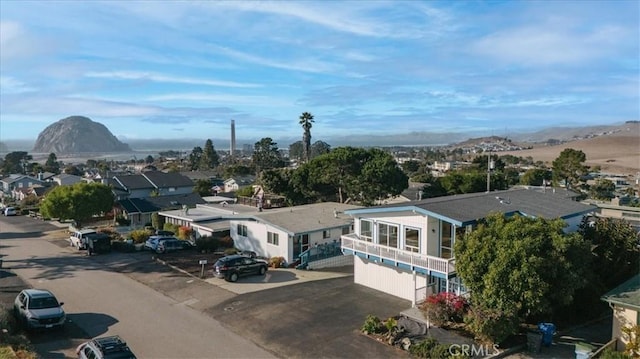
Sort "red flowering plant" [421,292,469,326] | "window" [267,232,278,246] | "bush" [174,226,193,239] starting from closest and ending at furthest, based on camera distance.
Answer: "red flowering plant" [421,292,469,326] → "window" [267,232,278,246] → "bush" [174,226,193,239]

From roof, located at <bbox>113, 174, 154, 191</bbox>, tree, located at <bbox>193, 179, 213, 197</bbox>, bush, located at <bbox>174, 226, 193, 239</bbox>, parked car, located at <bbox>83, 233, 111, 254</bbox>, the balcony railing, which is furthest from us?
tree, located at <bbox>193, 179, 213, 197</bbox>

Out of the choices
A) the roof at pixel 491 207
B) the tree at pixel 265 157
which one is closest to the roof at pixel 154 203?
the roof at pixel 491 207

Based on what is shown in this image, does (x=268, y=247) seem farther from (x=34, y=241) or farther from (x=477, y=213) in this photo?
(x=34, y=241)

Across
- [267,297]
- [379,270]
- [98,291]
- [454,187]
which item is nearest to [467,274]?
[379,270]

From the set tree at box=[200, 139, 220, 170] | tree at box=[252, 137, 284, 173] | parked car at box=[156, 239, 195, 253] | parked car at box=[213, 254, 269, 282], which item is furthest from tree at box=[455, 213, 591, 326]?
tree at box=[200, 139, 220, 170]

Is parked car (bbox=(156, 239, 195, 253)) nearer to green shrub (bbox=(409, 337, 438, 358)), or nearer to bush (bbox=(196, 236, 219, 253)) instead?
bush (bbox=(196, 236, 219, 253))

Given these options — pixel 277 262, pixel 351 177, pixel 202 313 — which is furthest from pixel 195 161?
pixel 202 313
